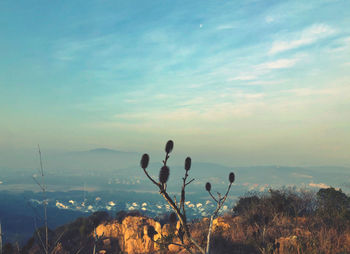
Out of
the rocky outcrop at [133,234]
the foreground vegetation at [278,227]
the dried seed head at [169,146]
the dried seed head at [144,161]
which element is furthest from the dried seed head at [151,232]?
the dried seed head at [144,161]

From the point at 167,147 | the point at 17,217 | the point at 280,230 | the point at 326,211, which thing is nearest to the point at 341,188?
the point at 326,211

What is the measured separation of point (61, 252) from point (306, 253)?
1910 centimetres

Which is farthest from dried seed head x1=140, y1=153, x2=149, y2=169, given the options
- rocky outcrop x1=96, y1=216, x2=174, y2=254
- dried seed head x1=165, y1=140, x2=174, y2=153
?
rocky outcrop x1=96, y1=216, x2=174, y2=254

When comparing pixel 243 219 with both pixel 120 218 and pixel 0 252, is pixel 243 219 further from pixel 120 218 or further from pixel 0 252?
pixel 0 252

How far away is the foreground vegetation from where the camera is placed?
10070 millimetres

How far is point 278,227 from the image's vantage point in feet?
46.6

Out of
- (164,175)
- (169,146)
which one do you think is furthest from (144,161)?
(169,146)

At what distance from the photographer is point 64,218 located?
363 feet

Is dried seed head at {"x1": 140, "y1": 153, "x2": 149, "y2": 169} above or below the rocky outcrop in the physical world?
above

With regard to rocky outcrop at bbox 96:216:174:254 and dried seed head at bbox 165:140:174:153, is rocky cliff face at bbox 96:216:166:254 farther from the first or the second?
dried seed head at bbox 165:140:174:153

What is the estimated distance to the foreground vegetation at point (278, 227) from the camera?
10.1m

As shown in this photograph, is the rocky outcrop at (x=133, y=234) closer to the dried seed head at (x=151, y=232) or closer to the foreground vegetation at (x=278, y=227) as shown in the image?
the dried seed head at (x=151, y=232)

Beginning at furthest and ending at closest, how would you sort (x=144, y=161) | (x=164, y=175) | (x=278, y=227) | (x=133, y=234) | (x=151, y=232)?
(x=151, y=232), (x=133, y=234), (x=278, y=227), (x=144, y=161), (x=164, y=175)

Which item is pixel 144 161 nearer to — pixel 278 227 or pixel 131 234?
pixel 278 227
